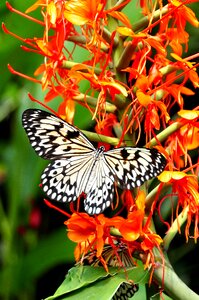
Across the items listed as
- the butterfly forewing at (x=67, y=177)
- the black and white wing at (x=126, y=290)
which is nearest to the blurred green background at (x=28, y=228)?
the butterfly forewing at (x=67, y=177)

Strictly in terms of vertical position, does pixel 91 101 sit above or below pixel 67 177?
above

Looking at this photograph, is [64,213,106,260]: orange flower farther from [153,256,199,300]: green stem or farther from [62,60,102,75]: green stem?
[62,60,102,75]: green stem

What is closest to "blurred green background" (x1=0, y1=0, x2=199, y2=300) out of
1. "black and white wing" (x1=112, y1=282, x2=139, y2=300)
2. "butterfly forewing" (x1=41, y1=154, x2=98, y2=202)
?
"butterfly forewing" (x1=41, y1=154, x2=98, y2=202)

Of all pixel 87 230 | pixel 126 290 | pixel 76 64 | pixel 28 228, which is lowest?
pixel 28 228

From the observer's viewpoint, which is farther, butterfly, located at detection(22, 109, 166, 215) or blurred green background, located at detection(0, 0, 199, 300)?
blurred green background, located at detection(0, 0, 199, 300)

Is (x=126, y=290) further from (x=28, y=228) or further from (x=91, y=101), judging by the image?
(x=28, y=228)

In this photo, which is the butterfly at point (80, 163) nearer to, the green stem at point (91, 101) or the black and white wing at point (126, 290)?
the green stem at point (91, 101)

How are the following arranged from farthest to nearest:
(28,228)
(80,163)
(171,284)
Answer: (28,228) → (80,163) → (171,284)

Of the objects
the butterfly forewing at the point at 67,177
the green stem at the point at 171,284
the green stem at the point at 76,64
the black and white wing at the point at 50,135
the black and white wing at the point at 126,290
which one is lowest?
the black and white wing at the point at 126,290

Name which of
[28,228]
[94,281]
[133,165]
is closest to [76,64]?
[133,165]
